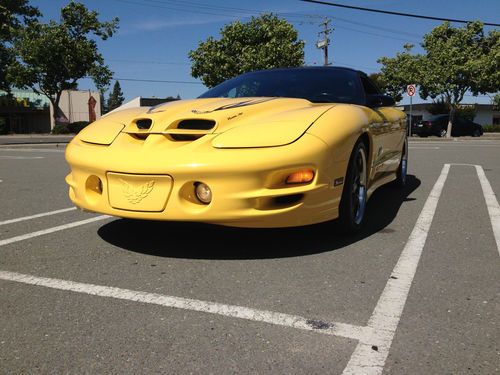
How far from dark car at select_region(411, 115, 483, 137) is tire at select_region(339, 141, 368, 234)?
2442 centimetres

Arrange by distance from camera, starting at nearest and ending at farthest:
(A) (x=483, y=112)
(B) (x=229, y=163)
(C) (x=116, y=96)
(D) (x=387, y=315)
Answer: (D) (x=387, y=315) → (B) (x=229, y=163) → (A) (x=483, y=112) → (C) (x=116, y=96)

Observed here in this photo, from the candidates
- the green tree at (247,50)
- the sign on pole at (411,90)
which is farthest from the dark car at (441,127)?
the green tree at (247,50)

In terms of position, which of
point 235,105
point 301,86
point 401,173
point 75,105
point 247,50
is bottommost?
point 401,173

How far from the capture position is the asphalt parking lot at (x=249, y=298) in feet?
6.12

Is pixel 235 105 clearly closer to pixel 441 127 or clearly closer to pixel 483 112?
pixel 441 127

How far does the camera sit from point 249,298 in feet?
8.02

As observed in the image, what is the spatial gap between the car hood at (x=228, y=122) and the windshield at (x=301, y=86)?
19.4 inches

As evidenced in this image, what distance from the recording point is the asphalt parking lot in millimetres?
1866

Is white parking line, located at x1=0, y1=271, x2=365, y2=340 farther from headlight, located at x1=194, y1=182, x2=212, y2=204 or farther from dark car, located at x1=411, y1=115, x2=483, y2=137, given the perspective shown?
dark car, located at x1=411, y1=115, x2=483, y2=137

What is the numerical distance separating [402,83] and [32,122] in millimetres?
34986

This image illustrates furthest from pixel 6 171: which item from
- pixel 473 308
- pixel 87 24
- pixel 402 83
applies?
pixel 402 83

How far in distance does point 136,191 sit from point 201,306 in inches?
37.1

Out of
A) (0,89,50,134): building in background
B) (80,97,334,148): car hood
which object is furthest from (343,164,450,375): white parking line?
(0,89,50,134): building in background

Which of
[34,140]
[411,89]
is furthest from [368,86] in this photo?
[34,140]
